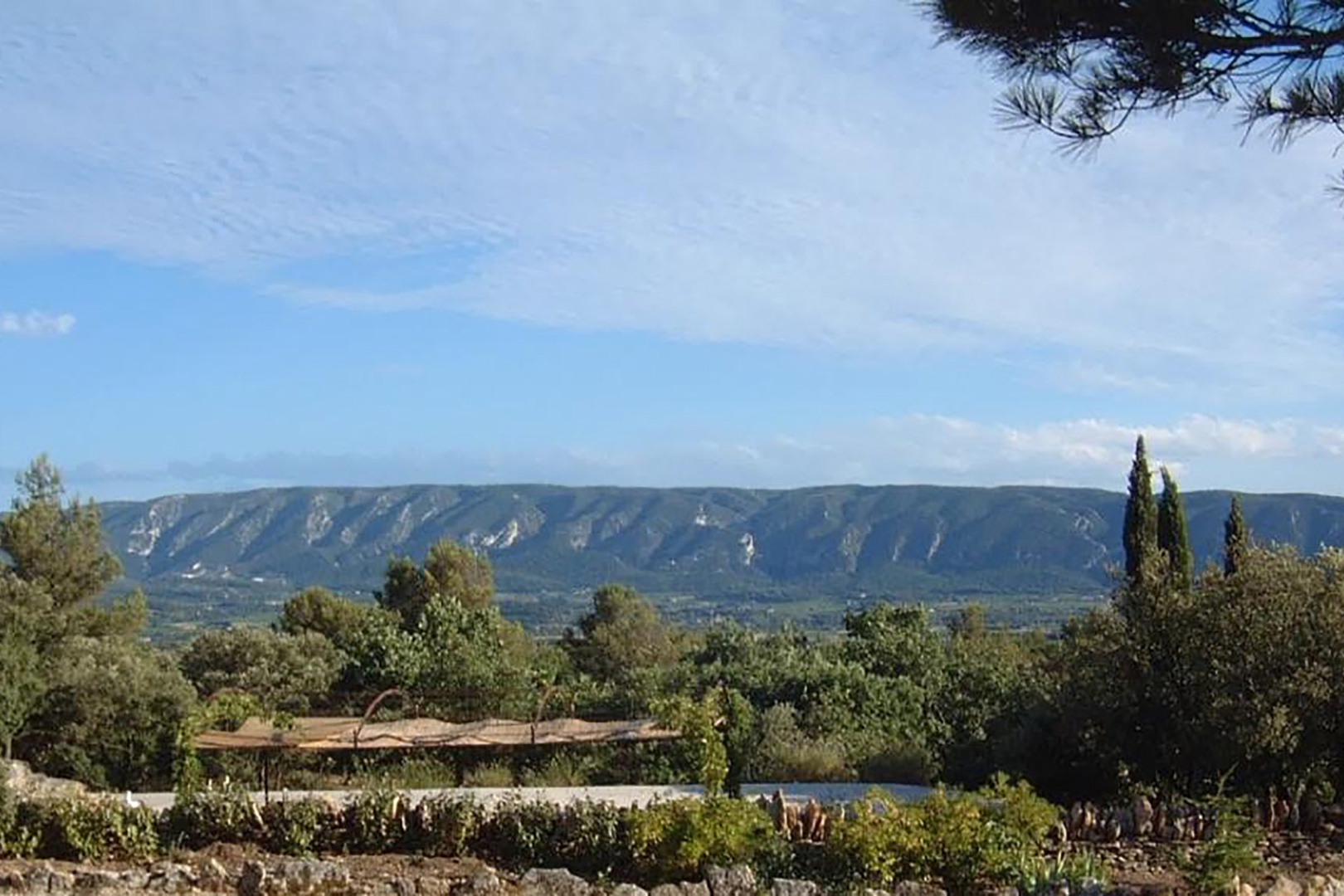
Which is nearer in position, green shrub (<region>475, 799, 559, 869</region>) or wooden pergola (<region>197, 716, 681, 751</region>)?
green shrub (<region>475, 799, 559, 869</region>)

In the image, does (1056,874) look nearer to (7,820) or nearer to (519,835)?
(519,835)

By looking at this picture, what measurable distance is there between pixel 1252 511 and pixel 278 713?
88.4 metres

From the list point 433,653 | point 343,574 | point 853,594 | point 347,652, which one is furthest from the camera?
point 343,574

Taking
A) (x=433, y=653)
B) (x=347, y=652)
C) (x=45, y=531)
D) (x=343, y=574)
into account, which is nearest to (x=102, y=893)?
(x=433, y=653)

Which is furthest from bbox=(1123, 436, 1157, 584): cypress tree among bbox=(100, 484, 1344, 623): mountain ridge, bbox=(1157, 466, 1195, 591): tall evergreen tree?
bbox=(100, 484, 1344, 623): mountain ridge

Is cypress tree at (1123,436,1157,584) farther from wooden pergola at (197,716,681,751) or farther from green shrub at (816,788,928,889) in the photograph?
green shrub at (816,788,928,889)

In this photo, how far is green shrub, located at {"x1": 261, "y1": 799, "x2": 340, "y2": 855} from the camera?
10617 millimetres

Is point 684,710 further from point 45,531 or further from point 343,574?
point 343,574

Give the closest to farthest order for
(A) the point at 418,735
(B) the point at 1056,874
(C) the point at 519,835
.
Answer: (B) the point at 1056,874, (C) the point at 519,835, (A) the point at 418,735

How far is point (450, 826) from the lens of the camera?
1054 centimetres

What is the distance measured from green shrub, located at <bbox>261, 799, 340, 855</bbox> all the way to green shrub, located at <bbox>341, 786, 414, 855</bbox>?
164 mm

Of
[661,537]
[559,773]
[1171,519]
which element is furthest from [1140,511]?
[661,537]

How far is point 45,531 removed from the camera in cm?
2039

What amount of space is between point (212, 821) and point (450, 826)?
1.88 meters
